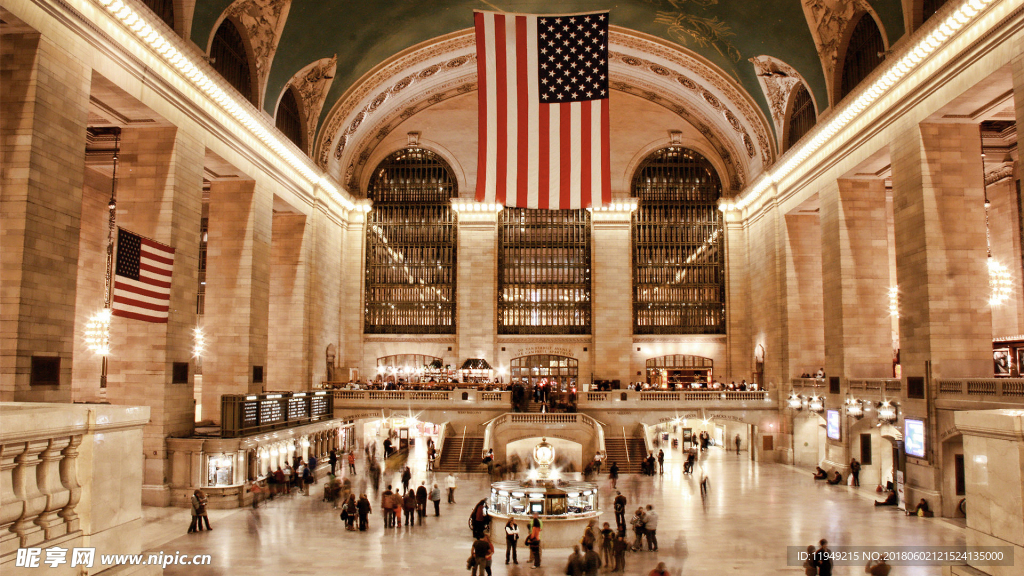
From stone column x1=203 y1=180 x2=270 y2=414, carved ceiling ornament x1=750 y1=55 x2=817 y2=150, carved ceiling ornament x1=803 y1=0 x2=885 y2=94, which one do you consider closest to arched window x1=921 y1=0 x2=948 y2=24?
carved ceiling ornament x1=803 y1=0 x2=885 y2=94

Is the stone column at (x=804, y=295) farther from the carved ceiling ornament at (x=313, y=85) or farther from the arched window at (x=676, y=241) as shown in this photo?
the carved ceiling ornament at (x=313, y=85)

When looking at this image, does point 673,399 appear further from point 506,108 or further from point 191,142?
point 191,142

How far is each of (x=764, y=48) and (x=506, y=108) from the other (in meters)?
15.0

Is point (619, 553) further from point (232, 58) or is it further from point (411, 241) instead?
point (411, 241)

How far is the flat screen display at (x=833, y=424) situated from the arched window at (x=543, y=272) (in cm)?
1465

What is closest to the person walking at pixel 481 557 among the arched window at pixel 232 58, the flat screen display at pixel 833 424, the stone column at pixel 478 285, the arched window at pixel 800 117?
the arched window at pixel 232 58

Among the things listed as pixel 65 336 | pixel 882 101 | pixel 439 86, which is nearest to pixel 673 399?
pixel 882 101

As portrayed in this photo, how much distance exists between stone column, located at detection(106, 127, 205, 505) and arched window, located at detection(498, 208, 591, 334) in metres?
19.8

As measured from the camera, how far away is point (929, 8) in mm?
19297

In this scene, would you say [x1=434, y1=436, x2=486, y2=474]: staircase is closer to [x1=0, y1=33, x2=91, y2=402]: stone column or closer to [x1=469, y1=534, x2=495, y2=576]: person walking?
[x1=0, y1=33, x2=91, y2=402]: stone column

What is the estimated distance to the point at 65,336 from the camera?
14820mm

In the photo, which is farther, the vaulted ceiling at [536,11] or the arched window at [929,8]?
the vaulted ceiling at [536,11]

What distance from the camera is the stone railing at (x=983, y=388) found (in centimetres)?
1557

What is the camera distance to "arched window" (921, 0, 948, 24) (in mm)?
18837
